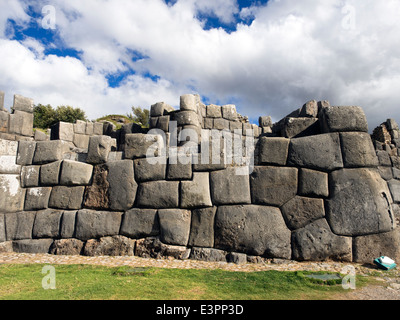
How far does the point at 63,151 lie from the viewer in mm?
7039

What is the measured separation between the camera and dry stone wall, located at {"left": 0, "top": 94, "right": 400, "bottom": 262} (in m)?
5.08

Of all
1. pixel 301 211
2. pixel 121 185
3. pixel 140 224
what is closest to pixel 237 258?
pixel 301 211

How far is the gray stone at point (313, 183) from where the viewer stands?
5234 millimetres

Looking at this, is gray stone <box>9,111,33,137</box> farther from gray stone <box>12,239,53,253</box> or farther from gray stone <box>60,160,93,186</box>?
gray stone <box>12,239,53,253</box>

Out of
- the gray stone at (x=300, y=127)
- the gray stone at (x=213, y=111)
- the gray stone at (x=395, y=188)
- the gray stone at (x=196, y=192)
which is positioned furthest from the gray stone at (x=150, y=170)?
the gray stone at (x=395, y=188)

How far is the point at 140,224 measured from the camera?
5984mm

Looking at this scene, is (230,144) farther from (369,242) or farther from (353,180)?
(369,242)

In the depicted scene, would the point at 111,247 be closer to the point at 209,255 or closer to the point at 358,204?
the point at 209,255

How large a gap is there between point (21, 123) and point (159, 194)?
7218 mm

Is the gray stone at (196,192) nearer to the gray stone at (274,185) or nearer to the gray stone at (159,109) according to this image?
the gray stone at (274,185)

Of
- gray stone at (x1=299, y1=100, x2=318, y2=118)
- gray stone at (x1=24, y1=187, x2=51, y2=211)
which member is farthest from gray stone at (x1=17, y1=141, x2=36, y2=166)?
gray stone at (x1=299, y1=100, x2=318, y2=118)

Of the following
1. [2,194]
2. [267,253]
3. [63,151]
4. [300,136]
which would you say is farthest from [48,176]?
[300,136]

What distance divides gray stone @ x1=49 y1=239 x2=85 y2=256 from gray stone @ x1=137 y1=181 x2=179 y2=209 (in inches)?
68.4

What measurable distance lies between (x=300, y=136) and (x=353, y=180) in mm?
1425
